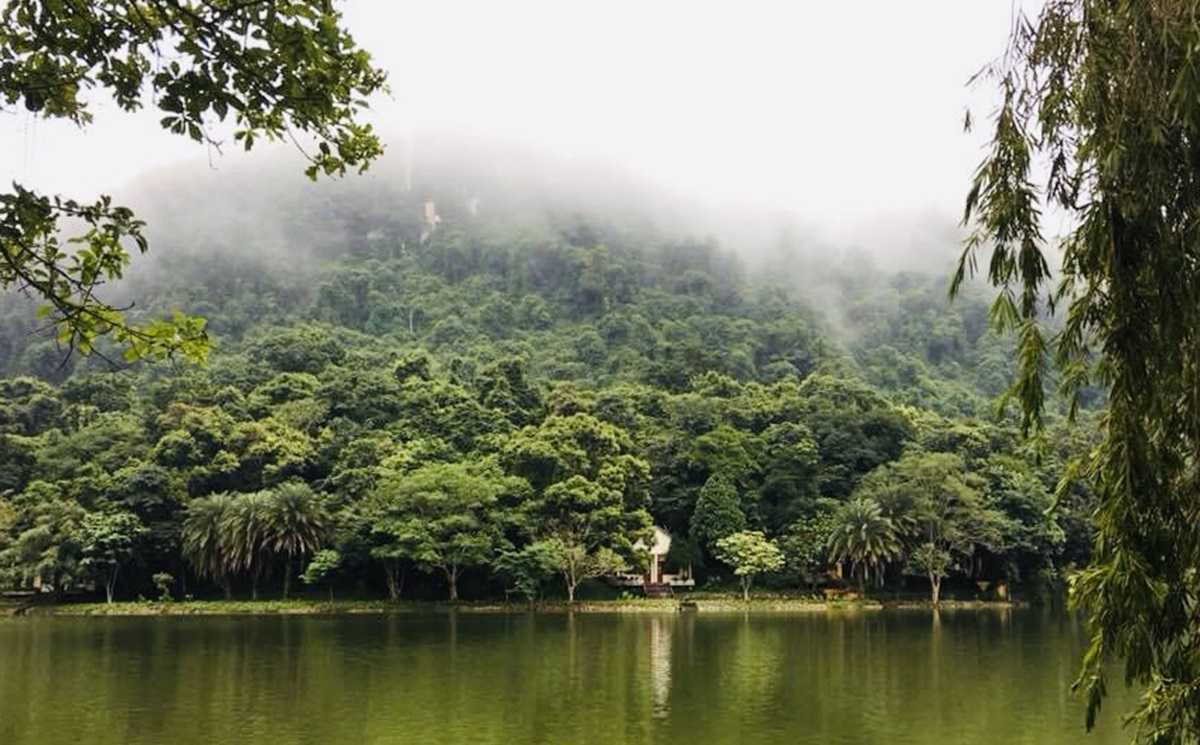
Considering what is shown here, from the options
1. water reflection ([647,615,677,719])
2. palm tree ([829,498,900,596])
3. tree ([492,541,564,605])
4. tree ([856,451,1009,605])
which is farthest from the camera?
tree ([856,451,1009,605])

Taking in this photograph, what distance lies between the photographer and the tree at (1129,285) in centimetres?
370

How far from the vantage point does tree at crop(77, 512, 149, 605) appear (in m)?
36.9

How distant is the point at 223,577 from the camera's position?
3897cm

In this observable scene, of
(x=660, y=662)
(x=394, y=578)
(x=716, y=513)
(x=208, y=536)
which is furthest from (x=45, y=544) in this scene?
(x=660, y=662)

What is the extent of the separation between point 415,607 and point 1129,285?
36.5 m

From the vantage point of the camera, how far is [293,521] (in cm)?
3797

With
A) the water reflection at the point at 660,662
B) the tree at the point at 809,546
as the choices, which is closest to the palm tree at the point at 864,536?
the tree at the point at 809,546

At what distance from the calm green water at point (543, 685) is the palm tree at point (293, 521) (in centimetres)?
846

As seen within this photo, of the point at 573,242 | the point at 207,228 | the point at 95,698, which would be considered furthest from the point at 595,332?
the point at 95,698

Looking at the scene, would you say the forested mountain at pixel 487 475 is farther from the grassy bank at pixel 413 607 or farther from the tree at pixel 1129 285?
the tree at pixel 1129 285

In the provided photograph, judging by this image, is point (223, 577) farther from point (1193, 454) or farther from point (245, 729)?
point (1193, 454)

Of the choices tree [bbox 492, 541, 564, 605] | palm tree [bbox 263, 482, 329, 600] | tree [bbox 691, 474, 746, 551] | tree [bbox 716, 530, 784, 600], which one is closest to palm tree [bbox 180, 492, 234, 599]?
palm tree [bbox 263, 482, 329, 600]

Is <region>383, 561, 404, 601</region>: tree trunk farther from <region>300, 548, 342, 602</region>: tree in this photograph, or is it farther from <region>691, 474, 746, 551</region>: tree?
<region>691, 474, 746, 551</region>: tree

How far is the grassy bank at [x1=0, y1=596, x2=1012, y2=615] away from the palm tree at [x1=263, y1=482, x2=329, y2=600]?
7.45ft
